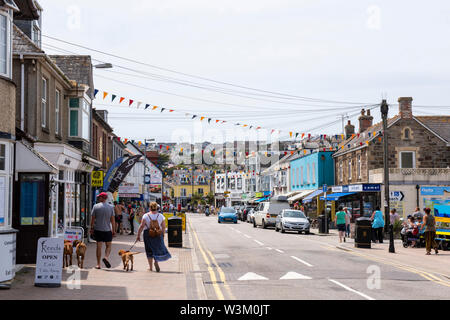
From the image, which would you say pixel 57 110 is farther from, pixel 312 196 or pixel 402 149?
pixel 312 196

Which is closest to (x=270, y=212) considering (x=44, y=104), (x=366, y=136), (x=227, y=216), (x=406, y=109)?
(x=366, y=136)

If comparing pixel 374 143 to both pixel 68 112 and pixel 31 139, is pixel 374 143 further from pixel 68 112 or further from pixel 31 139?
pixel 31 139

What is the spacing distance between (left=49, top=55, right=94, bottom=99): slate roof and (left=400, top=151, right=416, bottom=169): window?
886 inches

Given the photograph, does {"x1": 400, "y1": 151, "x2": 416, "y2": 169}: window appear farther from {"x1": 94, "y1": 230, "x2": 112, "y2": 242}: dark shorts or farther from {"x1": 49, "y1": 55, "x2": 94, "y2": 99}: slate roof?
{"x1": 94, "y1": 230, "x2": 112, "y2": 242}: dark shorts

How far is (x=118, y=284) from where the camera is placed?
40.4 feet

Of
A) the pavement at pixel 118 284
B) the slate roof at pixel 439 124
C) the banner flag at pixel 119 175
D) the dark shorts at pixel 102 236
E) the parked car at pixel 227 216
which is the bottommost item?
the parked car at pixel 227 216

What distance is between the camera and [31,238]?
53.7 ft

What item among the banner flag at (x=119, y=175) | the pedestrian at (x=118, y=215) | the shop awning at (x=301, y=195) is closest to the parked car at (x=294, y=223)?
the pedestrian at (x=118, y=215)

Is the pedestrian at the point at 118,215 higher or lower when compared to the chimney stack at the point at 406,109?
lower

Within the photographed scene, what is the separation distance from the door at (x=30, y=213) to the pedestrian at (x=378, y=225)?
15.5 m

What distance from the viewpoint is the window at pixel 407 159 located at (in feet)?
132

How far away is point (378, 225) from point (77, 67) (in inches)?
636

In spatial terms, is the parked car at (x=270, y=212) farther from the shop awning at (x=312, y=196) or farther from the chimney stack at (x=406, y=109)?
the chimney stack at (x=406, y=109)
